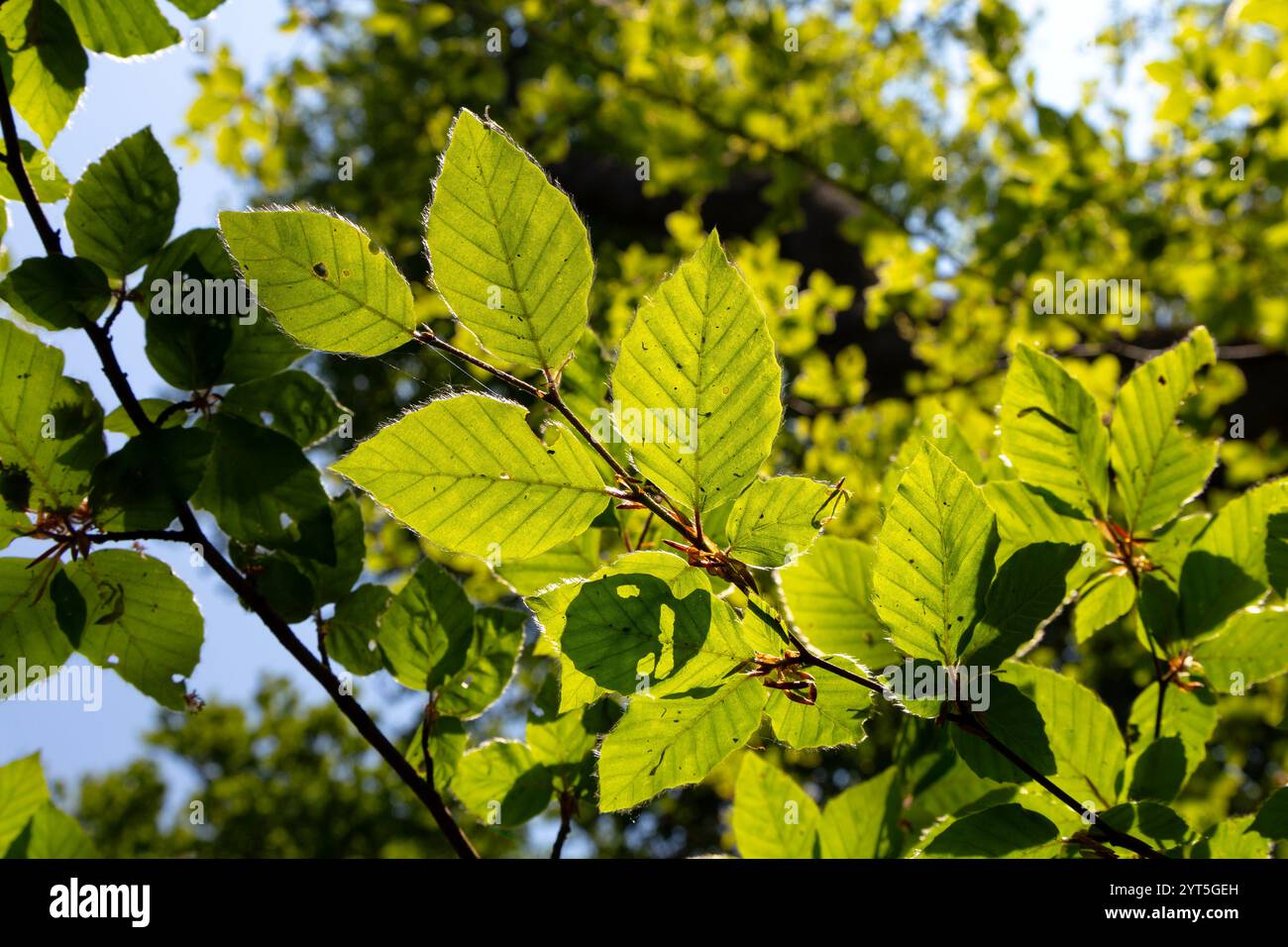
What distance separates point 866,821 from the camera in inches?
29.3

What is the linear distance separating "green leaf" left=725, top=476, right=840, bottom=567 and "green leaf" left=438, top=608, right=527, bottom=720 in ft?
1.03

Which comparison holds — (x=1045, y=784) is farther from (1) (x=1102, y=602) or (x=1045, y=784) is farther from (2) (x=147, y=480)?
(2) (x=147, y=480)

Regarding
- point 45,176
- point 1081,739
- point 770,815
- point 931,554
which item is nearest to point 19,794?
point 45,176

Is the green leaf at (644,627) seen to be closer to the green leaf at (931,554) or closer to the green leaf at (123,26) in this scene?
the green leaf at (931,554)

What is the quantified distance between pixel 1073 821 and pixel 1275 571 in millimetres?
219

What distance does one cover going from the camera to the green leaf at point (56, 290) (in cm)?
62

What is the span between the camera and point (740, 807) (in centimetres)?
74

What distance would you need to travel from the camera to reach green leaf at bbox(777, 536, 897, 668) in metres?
0.69

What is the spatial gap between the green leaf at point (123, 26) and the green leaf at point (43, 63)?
0.02m

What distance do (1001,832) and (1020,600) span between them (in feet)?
0.49

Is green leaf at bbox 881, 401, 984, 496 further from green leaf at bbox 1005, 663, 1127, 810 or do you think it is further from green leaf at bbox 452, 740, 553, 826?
green leaf at bbox 452, 740, 553, 826

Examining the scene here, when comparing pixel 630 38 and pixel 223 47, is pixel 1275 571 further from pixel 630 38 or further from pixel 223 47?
pixel 223 47

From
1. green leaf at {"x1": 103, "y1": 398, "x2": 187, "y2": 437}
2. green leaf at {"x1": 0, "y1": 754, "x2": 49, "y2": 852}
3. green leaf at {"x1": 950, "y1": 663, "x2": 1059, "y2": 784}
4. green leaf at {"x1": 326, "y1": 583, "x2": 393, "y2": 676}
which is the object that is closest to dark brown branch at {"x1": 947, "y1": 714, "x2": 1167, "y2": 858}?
green leaf at {"x1": 950, "y1": 663, "x2": 1059, "y2": 784}
